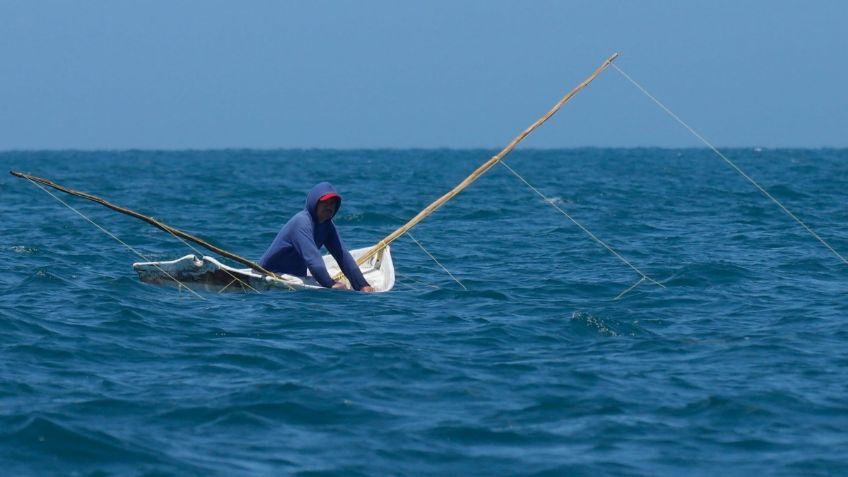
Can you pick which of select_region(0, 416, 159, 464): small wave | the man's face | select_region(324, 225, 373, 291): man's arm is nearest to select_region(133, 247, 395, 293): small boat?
select_region(324, 225, 373, 291): man's arm

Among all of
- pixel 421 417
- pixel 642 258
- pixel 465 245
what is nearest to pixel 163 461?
pixel 421 417

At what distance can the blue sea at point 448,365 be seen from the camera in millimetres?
8609

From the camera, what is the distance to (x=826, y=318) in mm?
13789

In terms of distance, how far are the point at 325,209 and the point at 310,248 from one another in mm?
510

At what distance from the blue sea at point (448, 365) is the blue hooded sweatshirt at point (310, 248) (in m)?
0.41

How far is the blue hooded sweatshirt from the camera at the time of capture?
611 inches

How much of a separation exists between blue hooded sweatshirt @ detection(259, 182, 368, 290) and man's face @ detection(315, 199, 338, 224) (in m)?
0.04

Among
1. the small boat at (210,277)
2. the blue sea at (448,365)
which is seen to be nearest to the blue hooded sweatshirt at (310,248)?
the small boat at (210,277)

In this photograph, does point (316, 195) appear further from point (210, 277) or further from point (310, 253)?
point (210, 277)

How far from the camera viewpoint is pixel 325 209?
15.6m

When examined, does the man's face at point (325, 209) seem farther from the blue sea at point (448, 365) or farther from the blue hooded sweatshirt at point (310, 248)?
the blue sea at point (448, 365)

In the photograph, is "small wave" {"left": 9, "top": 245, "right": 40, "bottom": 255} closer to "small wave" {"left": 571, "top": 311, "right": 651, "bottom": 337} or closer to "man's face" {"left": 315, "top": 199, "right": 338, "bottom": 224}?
"man's face" {"left": 315, "top": 199, "right": 338, "bottom": 224}

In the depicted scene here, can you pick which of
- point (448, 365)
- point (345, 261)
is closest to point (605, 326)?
point (448, 365)

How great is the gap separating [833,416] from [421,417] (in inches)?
121
